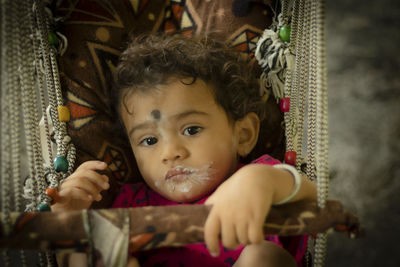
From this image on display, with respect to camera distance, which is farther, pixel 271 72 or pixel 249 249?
pixel 271 72

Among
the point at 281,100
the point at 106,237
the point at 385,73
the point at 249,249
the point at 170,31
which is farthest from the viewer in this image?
the point at 385,73

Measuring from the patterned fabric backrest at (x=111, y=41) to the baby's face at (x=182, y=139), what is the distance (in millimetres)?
135

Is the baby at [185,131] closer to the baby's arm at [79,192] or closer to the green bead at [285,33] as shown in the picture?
the baby's arm at [79,192]

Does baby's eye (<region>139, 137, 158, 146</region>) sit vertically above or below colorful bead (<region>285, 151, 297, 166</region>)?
above

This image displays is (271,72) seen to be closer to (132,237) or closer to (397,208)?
(132,237)

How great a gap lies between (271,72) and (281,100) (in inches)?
2.9

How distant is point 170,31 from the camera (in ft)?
2.96

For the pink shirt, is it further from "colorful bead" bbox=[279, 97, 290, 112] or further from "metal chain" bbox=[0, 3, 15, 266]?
"metal chain" bbox=[0, 3, 15, 266]

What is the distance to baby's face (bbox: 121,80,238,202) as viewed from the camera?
0.69 m

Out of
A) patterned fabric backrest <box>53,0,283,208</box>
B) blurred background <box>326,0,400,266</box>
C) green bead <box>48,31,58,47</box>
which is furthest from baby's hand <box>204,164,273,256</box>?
blurred background <box>326,0,400,266</box>

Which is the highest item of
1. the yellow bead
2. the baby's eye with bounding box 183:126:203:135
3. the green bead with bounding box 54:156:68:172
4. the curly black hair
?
the curly black hair

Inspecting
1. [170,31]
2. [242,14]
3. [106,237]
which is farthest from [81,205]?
[242,14]

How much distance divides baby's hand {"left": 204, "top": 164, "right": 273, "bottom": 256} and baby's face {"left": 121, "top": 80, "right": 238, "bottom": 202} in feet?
0.75

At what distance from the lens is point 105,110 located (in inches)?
33.1
